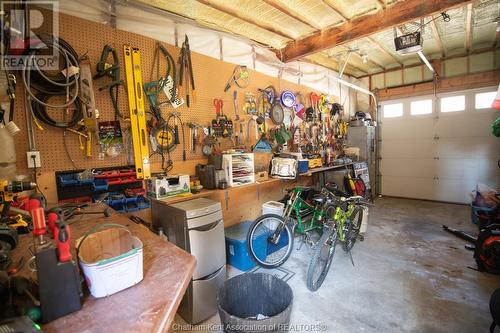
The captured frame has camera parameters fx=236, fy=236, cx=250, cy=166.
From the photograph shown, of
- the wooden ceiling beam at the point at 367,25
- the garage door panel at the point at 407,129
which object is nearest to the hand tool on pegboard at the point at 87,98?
the wooden ceiling beam at the point at 367,25

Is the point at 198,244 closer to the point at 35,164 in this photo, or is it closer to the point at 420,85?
the point at 35,164

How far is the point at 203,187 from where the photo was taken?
2.71 metres

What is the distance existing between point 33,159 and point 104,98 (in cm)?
74

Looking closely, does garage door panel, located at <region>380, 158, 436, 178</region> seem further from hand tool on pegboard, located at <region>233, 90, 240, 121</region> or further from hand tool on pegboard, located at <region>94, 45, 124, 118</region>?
hand tool on pegboard, located at <region>94, 45, 124, 118</region>

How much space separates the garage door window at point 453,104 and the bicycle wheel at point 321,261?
4.90 m

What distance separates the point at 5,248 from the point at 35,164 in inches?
39.0

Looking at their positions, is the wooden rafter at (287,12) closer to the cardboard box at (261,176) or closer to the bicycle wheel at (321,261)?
the cardboard box at (261,176)

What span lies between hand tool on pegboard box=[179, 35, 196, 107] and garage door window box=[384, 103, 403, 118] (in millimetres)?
5432

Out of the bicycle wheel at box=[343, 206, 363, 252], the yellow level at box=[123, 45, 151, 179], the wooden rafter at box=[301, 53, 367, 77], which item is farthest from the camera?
the wooden rafter at box=[301, 53, 367, 77]

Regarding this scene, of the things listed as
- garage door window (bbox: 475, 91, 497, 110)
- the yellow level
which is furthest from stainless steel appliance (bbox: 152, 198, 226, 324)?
garage door window (bbox: 475, 91, 497, 110)

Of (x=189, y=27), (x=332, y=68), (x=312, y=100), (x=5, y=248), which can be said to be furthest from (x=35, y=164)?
(x=332, y=68)

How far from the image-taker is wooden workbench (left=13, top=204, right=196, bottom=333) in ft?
2.35

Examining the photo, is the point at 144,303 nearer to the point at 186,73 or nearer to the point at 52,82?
the point at 52,82

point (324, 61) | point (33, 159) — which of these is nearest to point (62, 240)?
point (33, 159)
